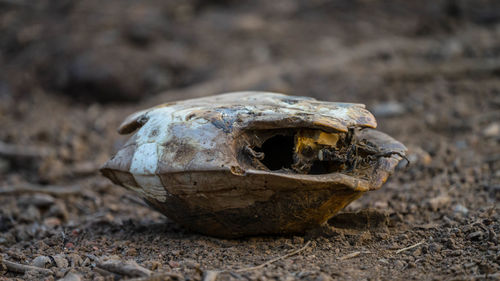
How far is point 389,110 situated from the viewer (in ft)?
19.4

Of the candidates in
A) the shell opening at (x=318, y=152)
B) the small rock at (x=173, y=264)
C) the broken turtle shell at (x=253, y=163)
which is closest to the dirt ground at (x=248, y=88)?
the small rock at (x=173, y=264)

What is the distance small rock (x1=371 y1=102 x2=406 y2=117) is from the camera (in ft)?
19.3

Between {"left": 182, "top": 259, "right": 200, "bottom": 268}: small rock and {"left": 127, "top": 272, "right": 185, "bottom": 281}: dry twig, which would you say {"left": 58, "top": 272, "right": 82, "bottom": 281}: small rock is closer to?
{"left": 127, "top": 272, "right": 185, "bottom": 281}: dry twig

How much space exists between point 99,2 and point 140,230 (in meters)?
7.03

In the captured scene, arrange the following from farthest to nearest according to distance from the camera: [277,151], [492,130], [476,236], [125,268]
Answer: [492,130], [277,151], [476,236], [125,268]

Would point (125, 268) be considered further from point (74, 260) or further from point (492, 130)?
point (492, 130)

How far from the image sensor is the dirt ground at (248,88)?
256 centimetres

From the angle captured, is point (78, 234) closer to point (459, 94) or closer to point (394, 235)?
point (394, 235)

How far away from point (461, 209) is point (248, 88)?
4.28m

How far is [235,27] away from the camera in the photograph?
951 centimetres

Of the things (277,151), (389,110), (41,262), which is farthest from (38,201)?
(389,110)

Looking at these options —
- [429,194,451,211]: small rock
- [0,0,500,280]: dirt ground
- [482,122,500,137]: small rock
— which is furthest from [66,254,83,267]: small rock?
[482,122,500,137]: small rock

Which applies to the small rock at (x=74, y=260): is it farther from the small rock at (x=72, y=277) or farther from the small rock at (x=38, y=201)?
the small rock at (x=38, y=201)

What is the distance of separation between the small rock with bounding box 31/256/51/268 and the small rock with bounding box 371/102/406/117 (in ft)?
14.0
